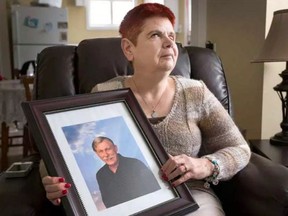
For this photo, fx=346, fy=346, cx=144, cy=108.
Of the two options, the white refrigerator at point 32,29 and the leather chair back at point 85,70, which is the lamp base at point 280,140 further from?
the white refrigerator at point 32,29

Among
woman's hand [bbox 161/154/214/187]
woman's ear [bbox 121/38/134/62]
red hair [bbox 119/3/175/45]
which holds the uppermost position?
red hair [bbox 119/3/175/45]

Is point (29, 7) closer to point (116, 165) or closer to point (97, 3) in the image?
point (97, 3)

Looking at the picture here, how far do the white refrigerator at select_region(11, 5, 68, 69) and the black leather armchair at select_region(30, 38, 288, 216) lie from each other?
3215 mm

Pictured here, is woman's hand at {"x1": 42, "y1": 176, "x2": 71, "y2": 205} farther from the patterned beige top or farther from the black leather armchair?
the black leather armchair

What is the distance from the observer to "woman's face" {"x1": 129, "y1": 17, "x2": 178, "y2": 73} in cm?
106

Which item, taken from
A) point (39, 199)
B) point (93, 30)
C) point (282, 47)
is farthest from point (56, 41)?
point (39, 199)

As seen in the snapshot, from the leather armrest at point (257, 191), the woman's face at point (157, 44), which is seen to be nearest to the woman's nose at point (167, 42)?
the woman's face at point (157, 44)

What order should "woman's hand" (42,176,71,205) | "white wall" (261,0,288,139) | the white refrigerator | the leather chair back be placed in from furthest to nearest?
the white refrigerator → "white wall" (261,0,288,139) → the leather chair back → "woman's hand" (42,176,71,205)

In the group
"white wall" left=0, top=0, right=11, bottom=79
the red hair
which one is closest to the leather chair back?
the red hair

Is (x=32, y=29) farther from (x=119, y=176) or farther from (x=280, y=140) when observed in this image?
(x=119, y=176)

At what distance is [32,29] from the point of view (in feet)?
14.3

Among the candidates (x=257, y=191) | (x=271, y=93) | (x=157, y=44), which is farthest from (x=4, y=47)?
(x=257, y=191)

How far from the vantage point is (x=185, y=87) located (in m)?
1.18

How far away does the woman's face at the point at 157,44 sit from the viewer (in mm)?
1056
